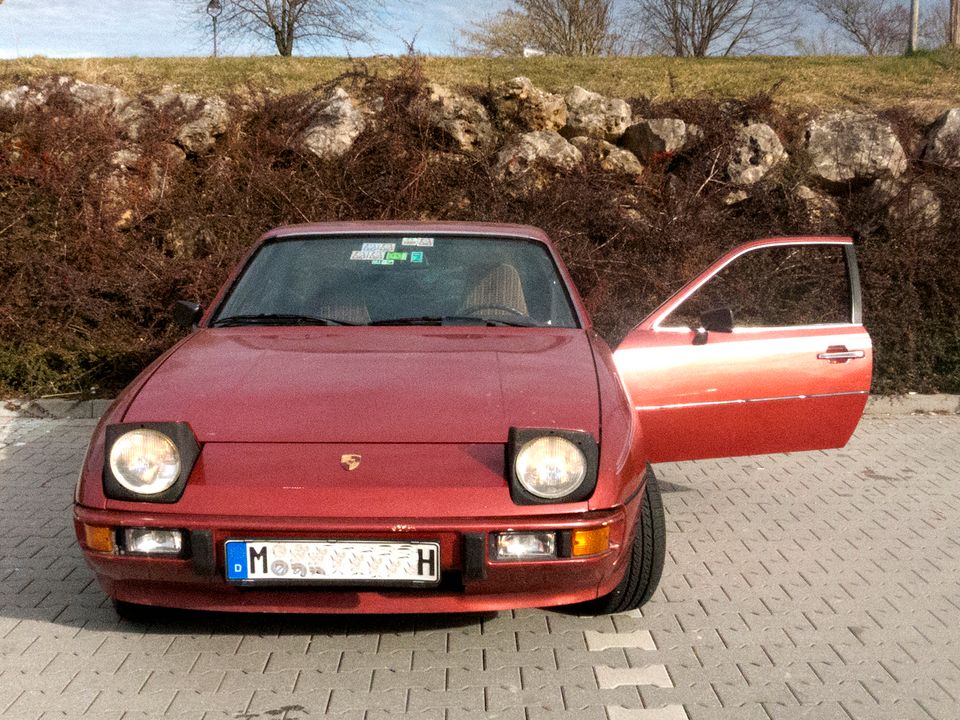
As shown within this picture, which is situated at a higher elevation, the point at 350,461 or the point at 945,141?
the point at 945,141

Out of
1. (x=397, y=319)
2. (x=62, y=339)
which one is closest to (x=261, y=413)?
(x=397, y=319)

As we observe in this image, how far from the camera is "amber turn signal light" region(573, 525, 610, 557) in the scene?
3.10m

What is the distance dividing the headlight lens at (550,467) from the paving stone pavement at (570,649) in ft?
2.22

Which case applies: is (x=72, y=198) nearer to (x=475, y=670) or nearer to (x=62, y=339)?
(x=62, y=339)

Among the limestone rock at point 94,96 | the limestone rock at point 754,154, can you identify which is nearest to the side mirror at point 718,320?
the limestone rock at point 754,154

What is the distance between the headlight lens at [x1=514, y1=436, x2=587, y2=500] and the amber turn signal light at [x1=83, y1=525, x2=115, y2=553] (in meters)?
1.31

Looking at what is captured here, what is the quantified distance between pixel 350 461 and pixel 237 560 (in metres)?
0.46

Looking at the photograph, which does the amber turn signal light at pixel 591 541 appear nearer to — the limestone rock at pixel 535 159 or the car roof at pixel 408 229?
the car roof at pixel 408 229

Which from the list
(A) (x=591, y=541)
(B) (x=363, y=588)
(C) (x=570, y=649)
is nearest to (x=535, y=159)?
(C) (x=570, y=649)

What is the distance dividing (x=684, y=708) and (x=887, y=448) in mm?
4614

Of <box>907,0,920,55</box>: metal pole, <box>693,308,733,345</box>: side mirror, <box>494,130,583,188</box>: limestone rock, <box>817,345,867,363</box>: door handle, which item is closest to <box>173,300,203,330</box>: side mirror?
<box>693,308,733,345</box>: side mirror

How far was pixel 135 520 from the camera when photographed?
3084 millimetres

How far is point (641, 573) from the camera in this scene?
373 cm

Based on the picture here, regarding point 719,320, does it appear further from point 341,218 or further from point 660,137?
point 660,137
